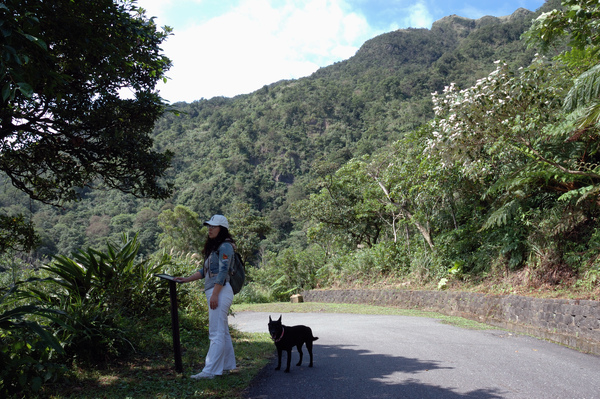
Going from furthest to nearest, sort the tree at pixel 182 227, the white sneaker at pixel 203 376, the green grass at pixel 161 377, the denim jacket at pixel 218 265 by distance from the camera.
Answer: the tree at pixel 182 227 < the denim jacket at pixel 218 265 < the white sneaker at pixel 203 376 < the green grass at pixel 161 377

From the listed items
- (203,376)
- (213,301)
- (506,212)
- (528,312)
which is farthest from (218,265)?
(506,212)

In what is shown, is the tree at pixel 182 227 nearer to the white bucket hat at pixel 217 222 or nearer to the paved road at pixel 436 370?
the paved road at pixel 436 370

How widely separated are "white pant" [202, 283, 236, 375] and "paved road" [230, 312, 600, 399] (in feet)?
1.56

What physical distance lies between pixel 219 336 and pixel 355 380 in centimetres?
165

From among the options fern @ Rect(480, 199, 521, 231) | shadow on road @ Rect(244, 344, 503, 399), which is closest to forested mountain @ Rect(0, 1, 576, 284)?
fern @ Rect(480, 199, 521, 231)

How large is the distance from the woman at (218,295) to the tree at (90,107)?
2.44m

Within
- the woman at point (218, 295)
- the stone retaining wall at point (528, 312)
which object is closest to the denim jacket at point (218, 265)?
the woman at point (218, 295)

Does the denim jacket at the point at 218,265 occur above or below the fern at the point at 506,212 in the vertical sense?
below

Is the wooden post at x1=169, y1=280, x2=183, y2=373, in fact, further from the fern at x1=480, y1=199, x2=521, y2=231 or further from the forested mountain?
the forested mountain

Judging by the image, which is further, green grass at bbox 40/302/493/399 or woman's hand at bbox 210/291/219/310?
woman's hand at bbox 210/291/219/310

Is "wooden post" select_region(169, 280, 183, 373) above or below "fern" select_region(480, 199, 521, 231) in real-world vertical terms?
below

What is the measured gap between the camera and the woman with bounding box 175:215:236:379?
4.75 metres

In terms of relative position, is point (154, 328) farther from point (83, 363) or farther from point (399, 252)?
point (399, 252)

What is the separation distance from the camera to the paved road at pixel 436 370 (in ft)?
14.3
